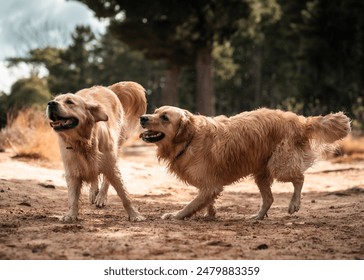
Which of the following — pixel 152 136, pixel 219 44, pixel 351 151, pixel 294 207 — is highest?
pixel 219 44

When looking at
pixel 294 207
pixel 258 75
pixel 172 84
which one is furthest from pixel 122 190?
pixel 258 75

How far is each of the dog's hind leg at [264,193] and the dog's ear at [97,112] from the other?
223 centimetres

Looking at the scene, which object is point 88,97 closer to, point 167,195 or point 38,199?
point 38,199

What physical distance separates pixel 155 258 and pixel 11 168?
6.39 metres

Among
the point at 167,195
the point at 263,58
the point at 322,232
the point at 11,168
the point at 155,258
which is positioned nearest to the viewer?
the point at 155,258

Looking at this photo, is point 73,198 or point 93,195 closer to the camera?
point 73,198

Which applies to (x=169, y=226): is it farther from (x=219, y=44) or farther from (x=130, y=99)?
(x=219, y=44)

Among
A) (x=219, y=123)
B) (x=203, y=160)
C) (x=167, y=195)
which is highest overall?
(x=219, y=123)

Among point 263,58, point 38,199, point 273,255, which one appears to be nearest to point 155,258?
point 273,255

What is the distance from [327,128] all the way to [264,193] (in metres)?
1.14

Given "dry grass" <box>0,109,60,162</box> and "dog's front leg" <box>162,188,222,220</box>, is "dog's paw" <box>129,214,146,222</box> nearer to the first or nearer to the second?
"dog's front leg" <box>162,188,222,220</box>

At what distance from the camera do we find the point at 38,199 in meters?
7.95

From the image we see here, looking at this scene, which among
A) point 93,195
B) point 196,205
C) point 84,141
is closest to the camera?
point 84,141

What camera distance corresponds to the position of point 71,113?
5.87 metres
